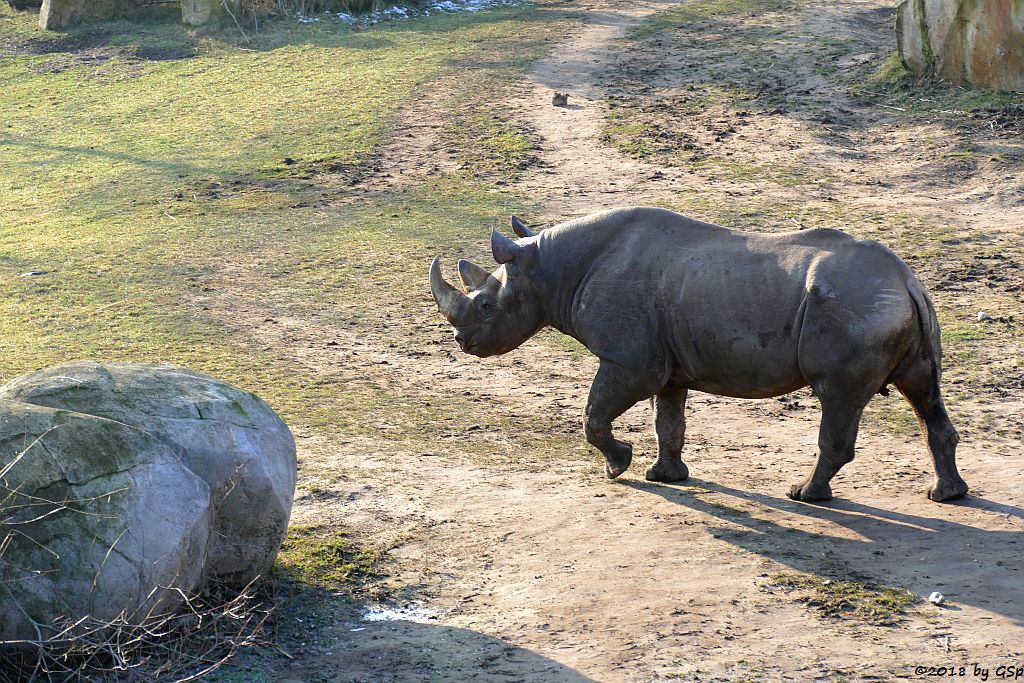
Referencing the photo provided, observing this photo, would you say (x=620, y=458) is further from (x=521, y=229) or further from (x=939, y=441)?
(x=939, y=441)

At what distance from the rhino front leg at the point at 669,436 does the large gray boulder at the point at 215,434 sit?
2.60 metres

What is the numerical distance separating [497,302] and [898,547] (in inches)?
118

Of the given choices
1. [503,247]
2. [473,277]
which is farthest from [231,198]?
[503,247]

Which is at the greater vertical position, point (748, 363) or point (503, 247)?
point (503, 247)

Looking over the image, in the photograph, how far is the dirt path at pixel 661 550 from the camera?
238 inches

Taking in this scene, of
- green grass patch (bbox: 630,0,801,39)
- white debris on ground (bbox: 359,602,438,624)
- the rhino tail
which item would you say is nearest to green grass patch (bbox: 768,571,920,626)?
the rhino tail

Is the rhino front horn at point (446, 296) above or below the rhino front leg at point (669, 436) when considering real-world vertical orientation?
above

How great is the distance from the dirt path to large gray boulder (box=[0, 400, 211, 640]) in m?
0.85

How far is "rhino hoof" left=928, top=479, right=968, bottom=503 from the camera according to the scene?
7.60 metres

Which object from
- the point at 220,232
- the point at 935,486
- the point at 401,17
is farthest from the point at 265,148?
the point at 935,486

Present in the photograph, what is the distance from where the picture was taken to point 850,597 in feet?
21.4

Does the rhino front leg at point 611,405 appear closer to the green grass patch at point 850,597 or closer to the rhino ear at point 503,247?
the rhino ear at point 503,247

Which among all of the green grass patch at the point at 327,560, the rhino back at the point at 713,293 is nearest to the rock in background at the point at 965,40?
the rhino back at the point at 713,293

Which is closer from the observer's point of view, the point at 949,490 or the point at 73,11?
the point at 949,490
